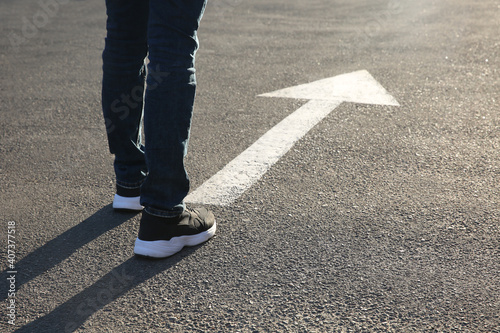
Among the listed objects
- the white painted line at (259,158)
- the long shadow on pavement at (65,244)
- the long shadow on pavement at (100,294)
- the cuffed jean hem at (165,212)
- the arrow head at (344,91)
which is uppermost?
the cuffed jean hem at (165,212)

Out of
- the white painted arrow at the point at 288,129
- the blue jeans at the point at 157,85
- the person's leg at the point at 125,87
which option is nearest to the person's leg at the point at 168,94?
the blue jeans at the point at 157,85

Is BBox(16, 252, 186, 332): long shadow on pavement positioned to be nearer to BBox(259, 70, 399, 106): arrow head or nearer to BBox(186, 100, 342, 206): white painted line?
BBox(186, 100, 342, 206): white painted line

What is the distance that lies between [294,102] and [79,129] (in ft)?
5.40

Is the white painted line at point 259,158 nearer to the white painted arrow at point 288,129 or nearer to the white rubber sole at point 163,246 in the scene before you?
the white painted arrow at point 288,129

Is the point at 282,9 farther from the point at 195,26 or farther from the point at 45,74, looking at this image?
the point at 195,26

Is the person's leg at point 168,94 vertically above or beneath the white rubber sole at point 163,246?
above

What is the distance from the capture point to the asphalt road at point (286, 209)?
7.04 feet

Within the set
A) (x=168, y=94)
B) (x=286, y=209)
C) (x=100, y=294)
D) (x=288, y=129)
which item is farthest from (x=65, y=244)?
(x=288, y=129)

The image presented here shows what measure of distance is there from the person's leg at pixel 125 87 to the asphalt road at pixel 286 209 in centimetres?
22

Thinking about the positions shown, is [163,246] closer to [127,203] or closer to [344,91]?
[127,203]

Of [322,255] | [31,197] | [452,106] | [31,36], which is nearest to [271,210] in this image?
[322,255]

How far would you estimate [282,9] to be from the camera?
8156mm

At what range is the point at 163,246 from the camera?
2484 millimetres

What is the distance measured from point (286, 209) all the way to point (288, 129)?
46.0 inches
